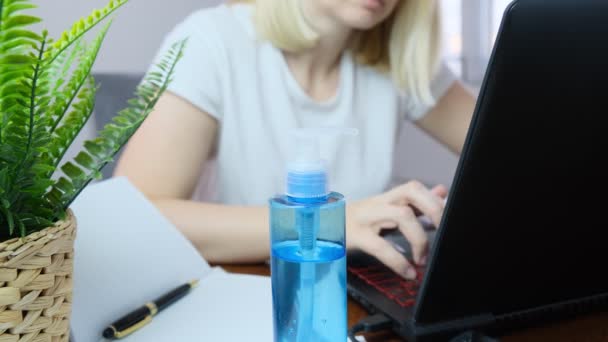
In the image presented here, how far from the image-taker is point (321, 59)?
1.25 metres

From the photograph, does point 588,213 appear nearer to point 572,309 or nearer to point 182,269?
point 572,309

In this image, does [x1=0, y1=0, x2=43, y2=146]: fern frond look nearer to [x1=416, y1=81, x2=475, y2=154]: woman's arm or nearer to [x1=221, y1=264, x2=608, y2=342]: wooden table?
[x1=221, y1=264, x2=608, y2=342]: wooden table

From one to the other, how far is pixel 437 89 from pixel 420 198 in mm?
669

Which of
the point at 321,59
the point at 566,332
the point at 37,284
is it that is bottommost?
the point at 566,332

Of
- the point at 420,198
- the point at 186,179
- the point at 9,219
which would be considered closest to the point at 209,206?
the point at 186,179

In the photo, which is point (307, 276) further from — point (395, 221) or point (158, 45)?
point (158, 45)

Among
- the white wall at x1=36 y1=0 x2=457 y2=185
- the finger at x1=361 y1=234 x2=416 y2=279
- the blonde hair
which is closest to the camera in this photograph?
the finger at x1=361 y1=234 x2=416 y2=279

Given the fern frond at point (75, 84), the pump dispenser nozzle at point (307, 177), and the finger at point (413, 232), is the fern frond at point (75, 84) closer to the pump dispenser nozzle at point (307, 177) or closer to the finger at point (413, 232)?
the pump dispenser nozzle at point (307, 177)

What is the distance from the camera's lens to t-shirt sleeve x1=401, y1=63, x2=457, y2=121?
1334mm

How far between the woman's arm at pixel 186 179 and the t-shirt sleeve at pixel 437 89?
0.45 m

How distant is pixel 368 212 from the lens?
2.44 feet

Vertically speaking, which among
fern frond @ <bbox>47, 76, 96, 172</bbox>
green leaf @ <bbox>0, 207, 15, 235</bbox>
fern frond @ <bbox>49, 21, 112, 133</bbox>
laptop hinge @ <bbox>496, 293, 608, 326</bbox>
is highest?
fern frond @ <bbox>49, 21, 112, 133</bbox>

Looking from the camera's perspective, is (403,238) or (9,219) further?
(403,238)

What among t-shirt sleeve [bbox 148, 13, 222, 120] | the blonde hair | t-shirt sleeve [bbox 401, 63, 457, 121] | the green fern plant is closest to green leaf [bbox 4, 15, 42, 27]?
the green fern plant
